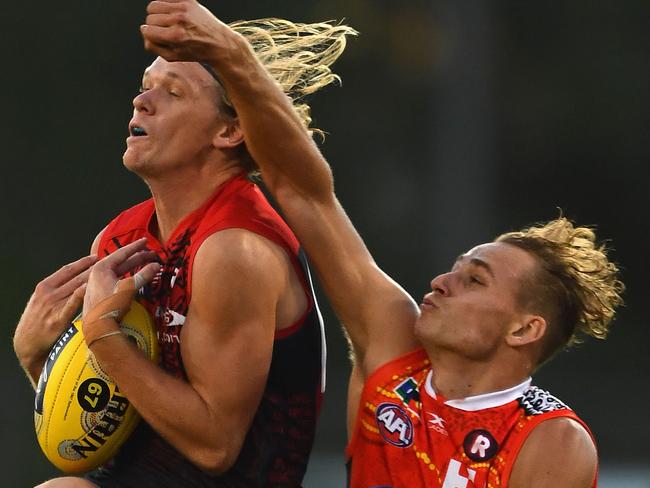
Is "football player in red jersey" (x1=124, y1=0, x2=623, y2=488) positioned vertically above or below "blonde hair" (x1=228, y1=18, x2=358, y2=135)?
below

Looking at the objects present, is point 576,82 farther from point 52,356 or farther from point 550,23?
point 52,356

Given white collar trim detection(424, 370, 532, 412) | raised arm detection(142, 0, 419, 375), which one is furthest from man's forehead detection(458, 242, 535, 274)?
white collar trim detection(424, 370, 532, 412)

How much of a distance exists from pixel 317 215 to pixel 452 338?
517mm

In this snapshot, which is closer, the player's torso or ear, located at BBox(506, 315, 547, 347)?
the player's torso

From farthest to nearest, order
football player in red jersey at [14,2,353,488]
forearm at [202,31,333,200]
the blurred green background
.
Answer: the blurred green background → football player in red jersey at [14,2,353,488] → forearm at [202,31,333,200]

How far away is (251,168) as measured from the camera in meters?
3.97

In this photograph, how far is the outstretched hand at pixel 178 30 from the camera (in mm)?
3127

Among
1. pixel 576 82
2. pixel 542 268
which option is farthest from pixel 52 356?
pixel 576 82

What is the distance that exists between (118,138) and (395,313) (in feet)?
22.1

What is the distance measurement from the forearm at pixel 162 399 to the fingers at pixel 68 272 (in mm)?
464

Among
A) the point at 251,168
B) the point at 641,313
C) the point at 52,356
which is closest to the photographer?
the point at 52,356

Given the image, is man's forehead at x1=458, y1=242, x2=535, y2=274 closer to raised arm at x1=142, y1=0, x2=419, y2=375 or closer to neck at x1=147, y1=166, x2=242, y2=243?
raised arm at x1=142, y1=0, x2=419, y2=375

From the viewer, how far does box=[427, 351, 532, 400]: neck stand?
12.5 feet

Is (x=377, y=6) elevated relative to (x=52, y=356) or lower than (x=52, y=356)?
lower
